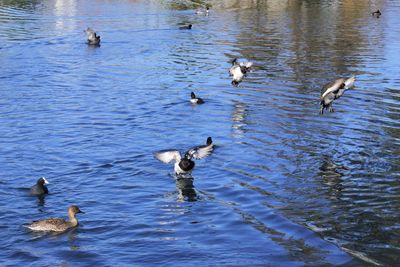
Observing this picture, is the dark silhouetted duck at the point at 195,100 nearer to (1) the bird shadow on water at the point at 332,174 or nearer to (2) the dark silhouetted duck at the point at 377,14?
(1) the bird shadow on water at the point at 332,174

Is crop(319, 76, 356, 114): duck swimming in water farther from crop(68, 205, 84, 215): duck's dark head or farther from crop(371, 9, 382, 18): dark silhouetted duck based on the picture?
crop(371, 9, 382, 18): dark silhouetted duck

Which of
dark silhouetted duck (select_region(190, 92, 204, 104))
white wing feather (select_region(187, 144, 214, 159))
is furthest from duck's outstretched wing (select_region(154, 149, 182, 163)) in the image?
dark silhouetted duck (select_region(190, 92, 204, 104))

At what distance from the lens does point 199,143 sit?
19656 millimetres

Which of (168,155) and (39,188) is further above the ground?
(168,155)

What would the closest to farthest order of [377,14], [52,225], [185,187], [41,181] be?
1. [52,225]
2. [41,181]
3. [185,187]
4. [377,14]

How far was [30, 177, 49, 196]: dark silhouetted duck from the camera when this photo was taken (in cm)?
1519

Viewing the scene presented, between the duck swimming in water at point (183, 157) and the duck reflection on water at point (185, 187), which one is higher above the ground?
the duck swimming in water at point (183, 157)

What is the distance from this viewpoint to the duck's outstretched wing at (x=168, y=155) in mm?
16809

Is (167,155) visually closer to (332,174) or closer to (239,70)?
(332,174)

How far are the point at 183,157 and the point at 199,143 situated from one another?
9.76 feet

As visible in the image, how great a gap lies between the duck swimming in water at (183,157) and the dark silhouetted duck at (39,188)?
2947mm

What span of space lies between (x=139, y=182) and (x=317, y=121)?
7.38 metres

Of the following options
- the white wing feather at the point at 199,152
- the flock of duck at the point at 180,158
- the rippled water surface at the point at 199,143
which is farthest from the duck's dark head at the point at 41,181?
the white wing feather at the point at 199,152

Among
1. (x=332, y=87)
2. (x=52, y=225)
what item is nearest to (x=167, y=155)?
(x=52, y=225)
